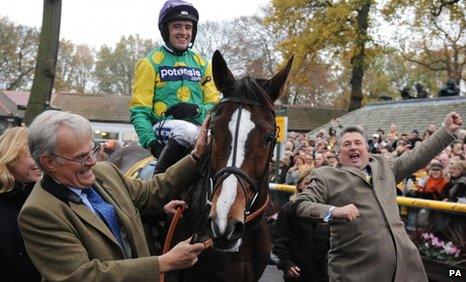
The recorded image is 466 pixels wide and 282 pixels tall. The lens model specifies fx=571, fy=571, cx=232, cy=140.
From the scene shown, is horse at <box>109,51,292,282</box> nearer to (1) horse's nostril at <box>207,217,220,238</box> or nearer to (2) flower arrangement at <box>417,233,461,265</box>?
(1) horse's nostril at <box>207,217,220,238</box>

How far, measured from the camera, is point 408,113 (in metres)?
23.3

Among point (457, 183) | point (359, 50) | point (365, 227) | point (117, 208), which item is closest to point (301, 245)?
point (365, 227)

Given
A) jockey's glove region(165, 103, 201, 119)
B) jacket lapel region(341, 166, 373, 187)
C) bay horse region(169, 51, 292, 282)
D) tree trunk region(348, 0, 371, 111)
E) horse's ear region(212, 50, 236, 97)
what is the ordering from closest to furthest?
bay horse region(169, 51, 292, 282), horse's ear region(212, 50, 236, 97), jacket lapel region(341, 166, 373, 187), jockey's glove region(165, 103, 201, 119), tree trunk region(348, 0, 371, 111)

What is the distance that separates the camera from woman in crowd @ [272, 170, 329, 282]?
5191mm

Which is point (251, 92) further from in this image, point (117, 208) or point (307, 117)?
point (307, 117)

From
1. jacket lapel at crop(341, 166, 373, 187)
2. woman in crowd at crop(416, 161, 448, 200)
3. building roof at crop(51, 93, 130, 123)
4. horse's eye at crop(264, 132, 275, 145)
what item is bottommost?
building roof at crop(51, 93, 130, 123)

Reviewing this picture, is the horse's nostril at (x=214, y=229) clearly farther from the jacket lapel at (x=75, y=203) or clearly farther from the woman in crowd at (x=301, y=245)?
the woman in crowd at (x=301, y=245)

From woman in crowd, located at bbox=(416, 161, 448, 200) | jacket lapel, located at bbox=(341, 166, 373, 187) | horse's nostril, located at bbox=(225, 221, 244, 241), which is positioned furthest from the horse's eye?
woman in crowd, located at bbox=(416, 161, 448, 200)

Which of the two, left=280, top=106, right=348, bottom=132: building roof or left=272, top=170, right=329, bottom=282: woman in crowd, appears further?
left=280, top=106, right=348, bottom=132: building roof

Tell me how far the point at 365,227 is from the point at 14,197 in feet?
7.83

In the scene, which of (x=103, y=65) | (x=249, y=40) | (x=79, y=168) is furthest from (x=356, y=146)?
(x=103, y=65)

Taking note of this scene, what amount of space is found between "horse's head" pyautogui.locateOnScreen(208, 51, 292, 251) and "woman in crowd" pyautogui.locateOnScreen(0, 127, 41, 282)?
104cm

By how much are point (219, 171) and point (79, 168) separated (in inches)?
42.2

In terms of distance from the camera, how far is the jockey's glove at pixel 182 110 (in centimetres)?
485
